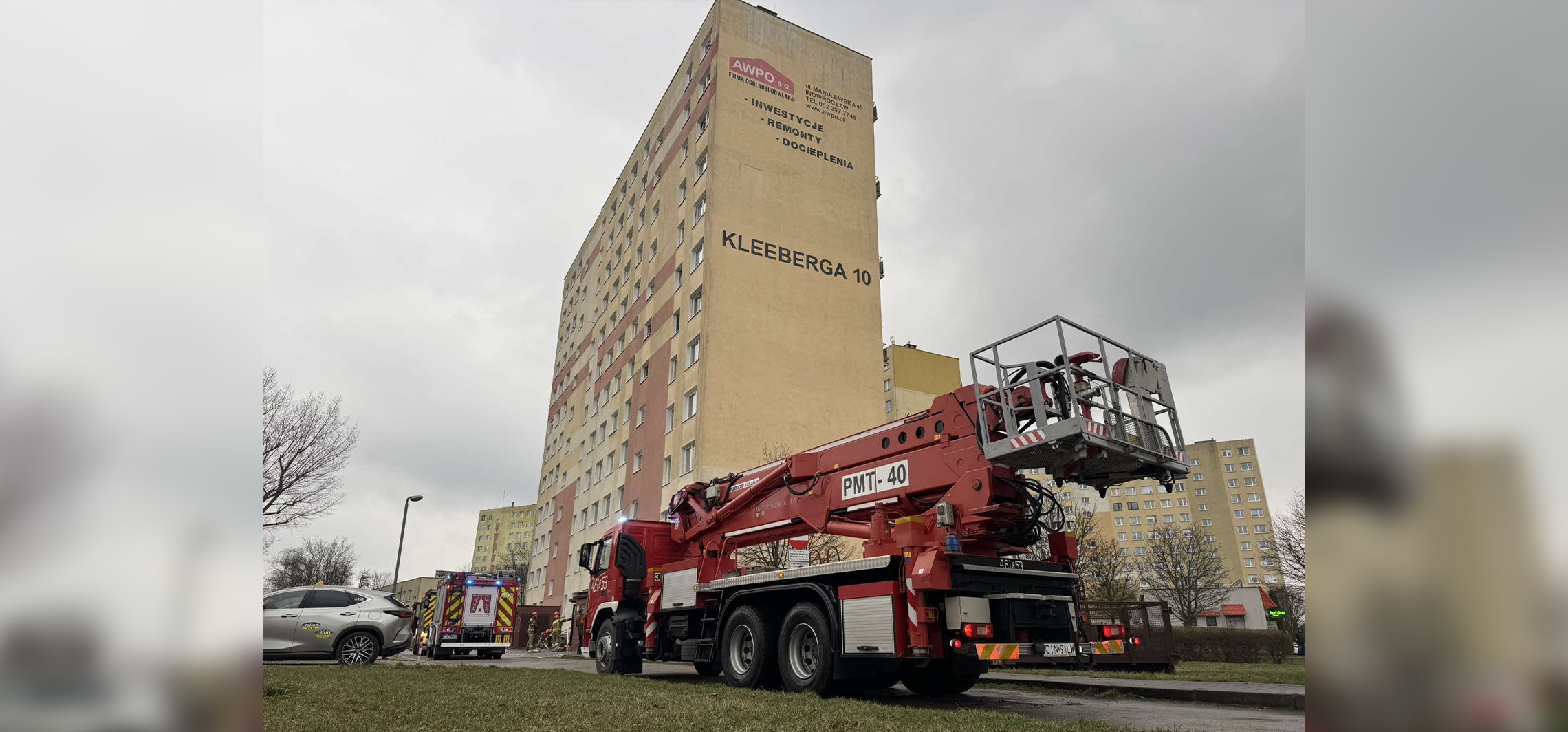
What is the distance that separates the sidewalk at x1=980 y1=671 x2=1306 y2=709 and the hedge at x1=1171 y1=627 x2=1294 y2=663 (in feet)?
36.2

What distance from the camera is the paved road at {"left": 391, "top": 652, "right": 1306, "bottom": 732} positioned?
7.47m

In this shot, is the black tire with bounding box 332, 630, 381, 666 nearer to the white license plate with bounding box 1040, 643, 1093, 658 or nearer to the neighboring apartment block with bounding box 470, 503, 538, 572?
the white license plate with bounding box 1040, 643, 1093, 658

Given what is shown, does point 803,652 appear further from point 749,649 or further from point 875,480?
point 875,480

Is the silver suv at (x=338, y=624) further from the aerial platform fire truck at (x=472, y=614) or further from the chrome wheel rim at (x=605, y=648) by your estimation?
the aerial platform fire truck at (x=472, y=614)

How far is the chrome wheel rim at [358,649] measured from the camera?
14.6 metres

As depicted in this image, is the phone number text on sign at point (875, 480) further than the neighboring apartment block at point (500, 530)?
No

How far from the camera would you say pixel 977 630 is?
8.31m

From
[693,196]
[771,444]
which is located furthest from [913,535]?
[693,196]

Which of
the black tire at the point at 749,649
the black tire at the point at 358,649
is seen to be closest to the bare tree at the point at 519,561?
the black tire at the point at 358,649

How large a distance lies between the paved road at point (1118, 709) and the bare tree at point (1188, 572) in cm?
3407

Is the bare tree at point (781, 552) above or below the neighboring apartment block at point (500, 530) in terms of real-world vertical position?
below
